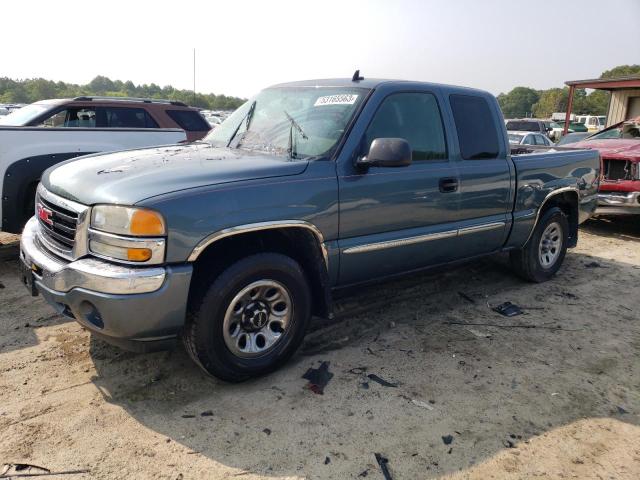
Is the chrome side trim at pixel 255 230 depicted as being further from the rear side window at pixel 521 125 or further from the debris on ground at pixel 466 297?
the rear side window at pixel 521 125

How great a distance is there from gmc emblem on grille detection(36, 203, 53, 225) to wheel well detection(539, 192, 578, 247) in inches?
180

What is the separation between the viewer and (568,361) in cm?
377

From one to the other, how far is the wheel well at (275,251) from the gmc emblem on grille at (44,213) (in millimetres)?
1055

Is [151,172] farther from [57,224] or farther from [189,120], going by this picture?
[189,120]

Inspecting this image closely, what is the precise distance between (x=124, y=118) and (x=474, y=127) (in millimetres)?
5142

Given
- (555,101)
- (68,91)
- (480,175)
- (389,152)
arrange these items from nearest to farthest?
(389,152)
(480,175)
(68,91)
(555,101)

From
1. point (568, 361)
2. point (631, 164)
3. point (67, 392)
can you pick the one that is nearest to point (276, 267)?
point (67, 392)

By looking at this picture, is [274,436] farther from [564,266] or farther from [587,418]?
[564,266]

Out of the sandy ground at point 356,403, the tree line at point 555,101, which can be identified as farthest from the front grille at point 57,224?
the tree line at point 555,101

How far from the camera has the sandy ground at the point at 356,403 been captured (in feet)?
8.56

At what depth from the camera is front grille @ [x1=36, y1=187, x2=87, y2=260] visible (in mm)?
3008

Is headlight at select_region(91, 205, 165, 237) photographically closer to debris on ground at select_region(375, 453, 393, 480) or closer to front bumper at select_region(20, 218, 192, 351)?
front bumper at select_region(20, 218, 192, 351)

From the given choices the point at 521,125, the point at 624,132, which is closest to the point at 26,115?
A: the point at 624,132

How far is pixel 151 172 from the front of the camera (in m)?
3.08
